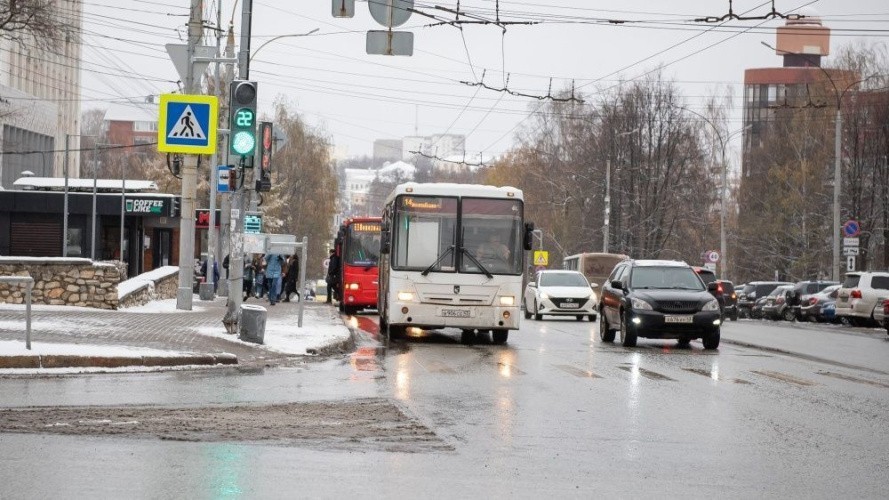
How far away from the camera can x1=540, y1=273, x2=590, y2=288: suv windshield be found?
43.0 metres

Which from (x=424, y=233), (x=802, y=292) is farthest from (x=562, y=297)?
(x=424, y=233)

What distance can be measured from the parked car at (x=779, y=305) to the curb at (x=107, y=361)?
3738 cm

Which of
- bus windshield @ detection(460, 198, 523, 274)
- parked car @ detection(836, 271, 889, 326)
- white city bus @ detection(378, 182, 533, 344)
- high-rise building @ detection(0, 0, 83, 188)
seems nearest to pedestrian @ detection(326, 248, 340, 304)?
parked car @ detection(836, 271, 889, 326)

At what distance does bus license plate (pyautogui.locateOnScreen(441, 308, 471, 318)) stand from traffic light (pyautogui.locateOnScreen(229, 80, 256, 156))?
215 inches

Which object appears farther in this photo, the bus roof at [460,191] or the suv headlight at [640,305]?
the bus roof at [460,191]

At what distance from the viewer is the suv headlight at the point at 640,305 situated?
24.6 metres

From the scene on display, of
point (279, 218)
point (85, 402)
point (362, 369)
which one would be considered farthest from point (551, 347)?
point (279, 218)

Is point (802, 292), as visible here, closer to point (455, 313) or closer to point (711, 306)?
point (711, 306)

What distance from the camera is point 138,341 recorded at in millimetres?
19250

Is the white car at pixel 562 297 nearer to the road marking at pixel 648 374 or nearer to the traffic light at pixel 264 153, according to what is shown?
the traffic light at pixel 264 153

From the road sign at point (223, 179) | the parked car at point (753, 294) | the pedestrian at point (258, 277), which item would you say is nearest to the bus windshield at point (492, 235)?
the road sign at point (223, 179)

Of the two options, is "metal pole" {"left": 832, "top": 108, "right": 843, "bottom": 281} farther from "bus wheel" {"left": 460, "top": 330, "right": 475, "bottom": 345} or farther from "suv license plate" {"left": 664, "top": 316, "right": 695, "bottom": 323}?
"suv license plate" {"left": 664, "top": 316, "right": 695, "bottom": 323}

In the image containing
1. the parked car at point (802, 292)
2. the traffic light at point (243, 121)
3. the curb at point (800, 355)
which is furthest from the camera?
the parked car at point (802, 292)

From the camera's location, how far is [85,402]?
12477 millimetres
